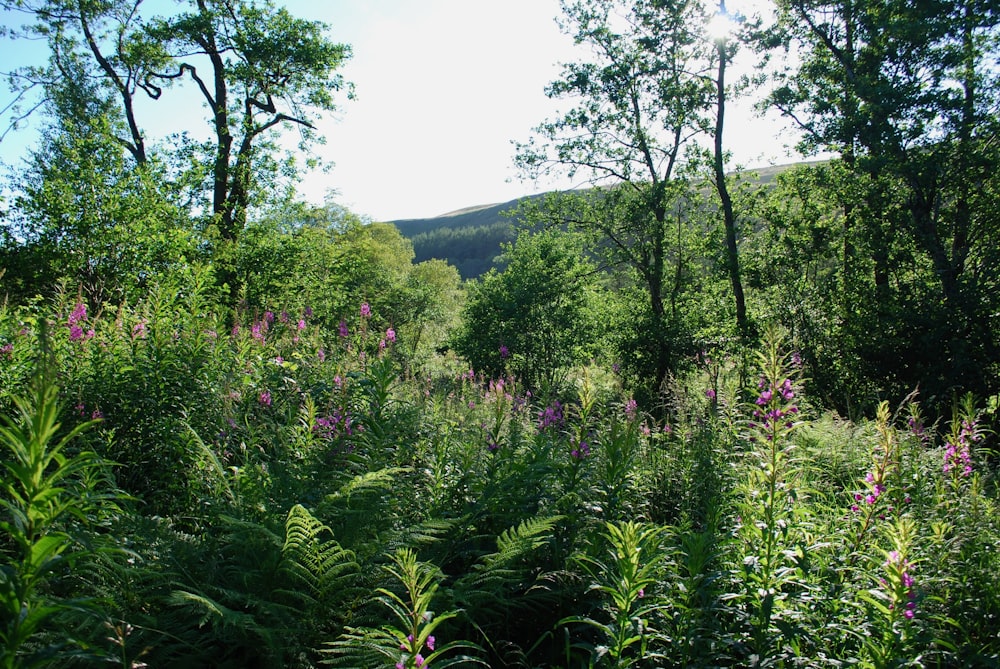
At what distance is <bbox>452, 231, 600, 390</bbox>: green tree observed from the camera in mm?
17984

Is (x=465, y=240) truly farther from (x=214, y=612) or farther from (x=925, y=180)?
(x=214, y=612)

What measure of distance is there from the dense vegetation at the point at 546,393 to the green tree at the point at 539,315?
0.10 meters

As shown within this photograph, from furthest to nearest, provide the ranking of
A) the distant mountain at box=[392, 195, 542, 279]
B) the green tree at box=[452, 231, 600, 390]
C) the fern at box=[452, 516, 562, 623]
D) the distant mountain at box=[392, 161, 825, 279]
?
the distant mountain at box=[392, 195, 542, 279] < the distant mountain at box=[392, 161, 825, 279] < the green tree at box=[452, 231, 600, 390] < the fern at box=[452, 516, 562, 623]

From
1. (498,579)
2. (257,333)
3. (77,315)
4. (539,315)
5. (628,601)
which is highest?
(77,315)

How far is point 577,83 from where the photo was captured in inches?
714

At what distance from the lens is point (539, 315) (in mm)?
18125

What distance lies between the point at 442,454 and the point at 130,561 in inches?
62.9

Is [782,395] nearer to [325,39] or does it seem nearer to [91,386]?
[91,386]

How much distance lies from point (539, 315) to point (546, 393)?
12787mm

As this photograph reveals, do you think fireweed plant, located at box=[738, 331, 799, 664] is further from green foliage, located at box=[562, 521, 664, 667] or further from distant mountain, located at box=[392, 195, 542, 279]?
distant mountain, located at box=[392, 195, 542, 279]

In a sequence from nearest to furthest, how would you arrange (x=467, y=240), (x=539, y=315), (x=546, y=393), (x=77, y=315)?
(x=77, y=315), (x=546, y=393), (x=539, y=315), (x=467, y=240)

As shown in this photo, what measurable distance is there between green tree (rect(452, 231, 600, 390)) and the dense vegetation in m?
0.10

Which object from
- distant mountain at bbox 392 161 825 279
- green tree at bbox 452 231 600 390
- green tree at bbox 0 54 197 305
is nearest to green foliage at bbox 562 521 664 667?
green tree at bbox 0 54 197 305

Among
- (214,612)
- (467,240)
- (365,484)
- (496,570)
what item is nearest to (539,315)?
(365,484)
